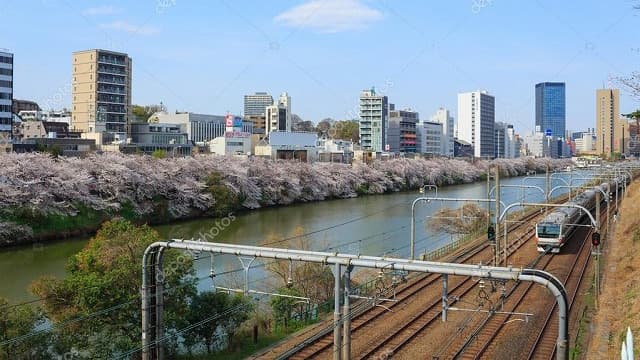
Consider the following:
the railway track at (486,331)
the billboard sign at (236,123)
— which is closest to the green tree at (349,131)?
the billboard sign at (236,123)

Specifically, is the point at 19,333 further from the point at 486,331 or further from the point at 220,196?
the point at 220,196

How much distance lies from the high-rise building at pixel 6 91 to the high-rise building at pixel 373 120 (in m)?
48.8

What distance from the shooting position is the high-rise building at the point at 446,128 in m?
95.4

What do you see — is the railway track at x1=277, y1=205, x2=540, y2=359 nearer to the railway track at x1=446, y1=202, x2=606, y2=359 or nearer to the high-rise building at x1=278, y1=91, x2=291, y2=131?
the railway track at x1=446, y1=202, x2=606, y2=359

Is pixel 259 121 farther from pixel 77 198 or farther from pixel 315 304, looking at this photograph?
pixel 315 304

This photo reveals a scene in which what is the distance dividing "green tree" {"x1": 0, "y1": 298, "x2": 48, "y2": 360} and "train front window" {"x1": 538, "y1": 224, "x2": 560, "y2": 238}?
1447cm

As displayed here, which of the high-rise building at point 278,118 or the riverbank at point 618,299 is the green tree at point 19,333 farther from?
the high-rise building at point 278,118

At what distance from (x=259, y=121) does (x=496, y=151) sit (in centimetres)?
4988

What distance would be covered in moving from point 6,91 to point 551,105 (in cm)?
10459

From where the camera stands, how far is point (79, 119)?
165 ft

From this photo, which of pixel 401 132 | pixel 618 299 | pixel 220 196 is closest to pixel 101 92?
pixel 220 196

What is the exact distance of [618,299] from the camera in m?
11.4

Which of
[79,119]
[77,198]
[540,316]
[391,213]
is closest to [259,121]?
[79,119]

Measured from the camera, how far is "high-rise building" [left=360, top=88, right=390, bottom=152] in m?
80.8
